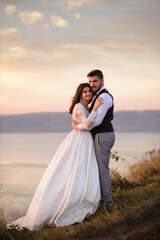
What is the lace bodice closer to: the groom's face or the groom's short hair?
the groom's face

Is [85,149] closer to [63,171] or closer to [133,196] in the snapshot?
[63,171]

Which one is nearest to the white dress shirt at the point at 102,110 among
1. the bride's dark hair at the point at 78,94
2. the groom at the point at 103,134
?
the groom at the point at 103,134

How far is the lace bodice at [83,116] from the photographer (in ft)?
18.0

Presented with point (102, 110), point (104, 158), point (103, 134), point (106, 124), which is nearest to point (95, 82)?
point (102, 110)

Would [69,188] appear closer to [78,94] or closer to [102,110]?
[102,110]

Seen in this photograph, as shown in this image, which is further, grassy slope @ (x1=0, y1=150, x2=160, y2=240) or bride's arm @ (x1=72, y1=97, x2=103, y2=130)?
bride's arm @ (x1=72, y1=97, x2=103, y2=130)

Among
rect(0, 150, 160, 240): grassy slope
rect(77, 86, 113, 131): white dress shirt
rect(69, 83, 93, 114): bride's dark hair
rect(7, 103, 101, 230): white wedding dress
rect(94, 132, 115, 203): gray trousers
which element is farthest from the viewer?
rect(69, 83, 93, 114): bride's dark hair

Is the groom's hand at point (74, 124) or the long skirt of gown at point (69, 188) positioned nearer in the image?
the long skirt of gown at point (69, 188)

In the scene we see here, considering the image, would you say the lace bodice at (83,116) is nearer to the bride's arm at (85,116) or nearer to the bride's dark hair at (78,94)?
the bride's arm at (85,116)

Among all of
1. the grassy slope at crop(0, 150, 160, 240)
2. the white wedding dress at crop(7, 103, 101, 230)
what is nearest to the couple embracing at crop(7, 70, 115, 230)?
the white wedding dress at crop(7, 103, 101, 230)

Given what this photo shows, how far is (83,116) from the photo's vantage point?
5.64m

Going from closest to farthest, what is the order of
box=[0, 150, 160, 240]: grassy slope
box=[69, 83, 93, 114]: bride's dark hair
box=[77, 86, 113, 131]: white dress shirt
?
1. box=[0, 150, 160, 240]: grassy slope
2. box=[77, 86, 113, 131]: white dress shirt
3. box=[69, 83, 93, 114]: bride's dark hair

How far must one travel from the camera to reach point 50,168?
5.71 meters

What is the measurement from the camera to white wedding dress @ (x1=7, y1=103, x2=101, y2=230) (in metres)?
5.43
